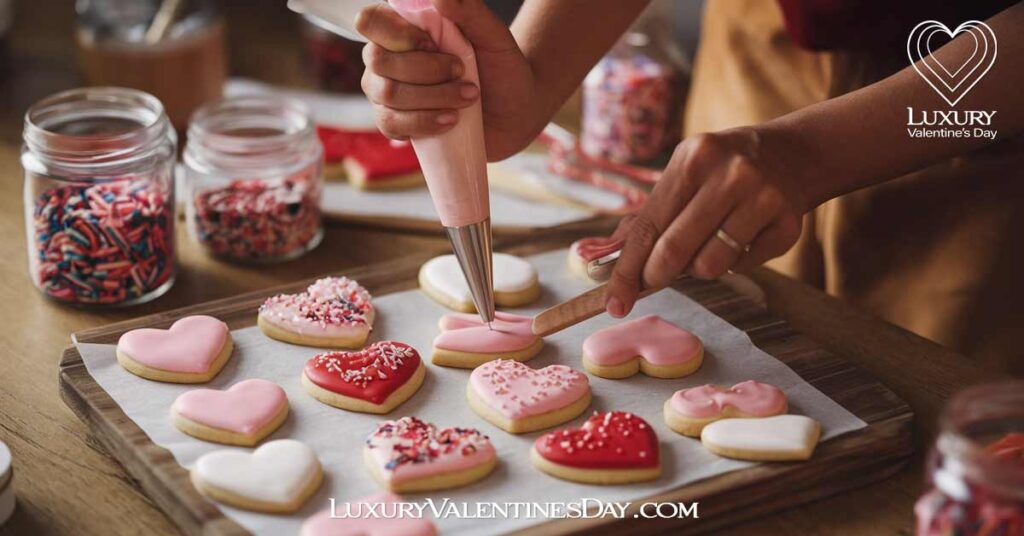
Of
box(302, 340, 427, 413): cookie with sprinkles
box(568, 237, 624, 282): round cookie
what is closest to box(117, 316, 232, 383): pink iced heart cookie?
box(302, 340, 427, 413): cookie with sprinkles

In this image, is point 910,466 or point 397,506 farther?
point 910,466

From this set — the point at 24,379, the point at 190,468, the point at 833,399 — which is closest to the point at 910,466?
the point at 833,399

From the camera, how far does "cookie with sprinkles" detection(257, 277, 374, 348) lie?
4.39 ft

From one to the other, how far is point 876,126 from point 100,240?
0.93m

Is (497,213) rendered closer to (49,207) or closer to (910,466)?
(49,207)

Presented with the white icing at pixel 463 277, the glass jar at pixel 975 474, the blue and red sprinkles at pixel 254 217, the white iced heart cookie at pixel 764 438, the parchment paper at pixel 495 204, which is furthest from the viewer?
the parchment paper at pixel 495 204

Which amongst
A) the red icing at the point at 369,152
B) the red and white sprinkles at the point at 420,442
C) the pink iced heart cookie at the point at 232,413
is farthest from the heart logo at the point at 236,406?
the red icing at the point at 369,152

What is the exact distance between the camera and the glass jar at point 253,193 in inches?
62.7

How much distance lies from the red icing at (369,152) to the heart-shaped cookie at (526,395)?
0.69 m

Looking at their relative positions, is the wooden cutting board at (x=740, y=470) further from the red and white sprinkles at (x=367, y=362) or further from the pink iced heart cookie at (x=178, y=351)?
the red and white sprinkles at (x=367, y=362)

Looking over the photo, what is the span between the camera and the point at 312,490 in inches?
42.1

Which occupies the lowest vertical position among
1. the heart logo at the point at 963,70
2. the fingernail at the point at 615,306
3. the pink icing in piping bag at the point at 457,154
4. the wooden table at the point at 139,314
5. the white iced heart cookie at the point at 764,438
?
the wooden table at the point at 139,314

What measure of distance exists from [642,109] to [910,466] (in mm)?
993

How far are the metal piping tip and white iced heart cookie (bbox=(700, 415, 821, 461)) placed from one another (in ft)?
1.02
